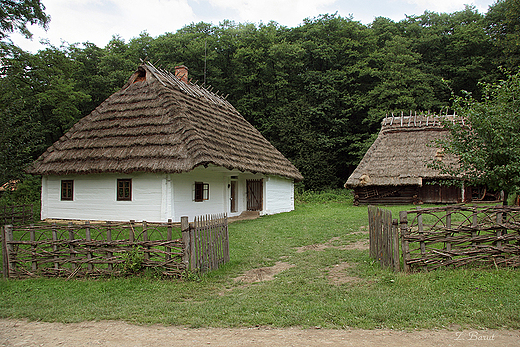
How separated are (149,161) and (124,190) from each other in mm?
2117

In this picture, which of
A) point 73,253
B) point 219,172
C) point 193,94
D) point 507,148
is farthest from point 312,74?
point 73,253

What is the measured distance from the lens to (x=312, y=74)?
1422 inches

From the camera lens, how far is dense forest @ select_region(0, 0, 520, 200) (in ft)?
106

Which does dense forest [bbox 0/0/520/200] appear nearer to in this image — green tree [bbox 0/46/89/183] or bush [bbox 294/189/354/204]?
bush [bbox 294/189/354/204]

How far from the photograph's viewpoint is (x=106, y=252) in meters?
7.39

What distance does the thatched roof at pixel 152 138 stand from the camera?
14.4m

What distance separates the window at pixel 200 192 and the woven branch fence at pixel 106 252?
7984mm

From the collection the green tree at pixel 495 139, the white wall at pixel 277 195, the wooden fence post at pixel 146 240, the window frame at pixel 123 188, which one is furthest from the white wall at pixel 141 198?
the green tree at pixel 495 139

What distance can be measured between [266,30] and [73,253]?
114ft

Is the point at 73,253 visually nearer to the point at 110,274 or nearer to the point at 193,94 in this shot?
the point at 110,274

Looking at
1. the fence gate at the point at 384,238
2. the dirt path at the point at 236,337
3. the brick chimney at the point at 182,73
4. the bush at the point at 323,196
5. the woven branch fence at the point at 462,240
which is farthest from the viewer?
the bush at the point at 323,196

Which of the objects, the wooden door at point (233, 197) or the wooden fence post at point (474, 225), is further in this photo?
the wooden door at point (233, 197)

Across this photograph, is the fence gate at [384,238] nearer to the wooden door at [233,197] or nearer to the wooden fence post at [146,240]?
the wooden fence post at [146,240]

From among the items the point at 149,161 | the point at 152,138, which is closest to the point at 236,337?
the point at 149,161
